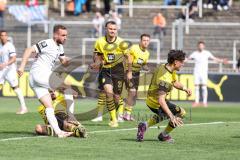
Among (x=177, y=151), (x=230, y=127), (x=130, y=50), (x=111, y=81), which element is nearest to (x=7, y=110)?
(x=130, y=50)

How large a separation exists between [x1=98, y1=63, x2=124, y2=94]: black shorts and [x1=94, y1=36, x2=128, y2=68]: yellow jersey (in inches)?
4.7

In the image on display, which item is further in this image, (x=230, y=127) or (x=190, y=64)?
(x=190, y=64)

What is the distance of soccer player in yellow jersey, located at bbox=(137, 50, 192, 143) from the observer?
15.9 meters

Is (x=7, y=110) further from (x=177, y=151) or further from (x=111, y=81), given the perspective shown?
(x=177, y=151)

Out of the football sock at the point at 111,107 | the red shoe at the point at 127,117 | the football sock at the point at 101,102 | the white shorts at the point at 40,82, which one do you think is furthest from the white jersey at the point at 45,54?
the red shoe at the point at 127,117

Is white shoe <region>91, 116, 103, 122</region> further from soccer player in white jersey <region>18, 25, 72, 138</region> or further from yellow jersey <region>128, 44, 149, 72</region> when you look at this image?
soccer player in white jersey <region>18, 25, 72, 138</region>

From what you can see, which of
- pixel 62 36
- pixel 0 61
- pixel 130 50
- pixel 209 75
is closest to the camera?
pixel 62 36

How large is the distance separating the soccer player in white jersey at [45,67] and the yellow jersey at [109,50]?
337cm

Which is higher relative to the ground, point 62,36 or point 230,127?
point 62,36

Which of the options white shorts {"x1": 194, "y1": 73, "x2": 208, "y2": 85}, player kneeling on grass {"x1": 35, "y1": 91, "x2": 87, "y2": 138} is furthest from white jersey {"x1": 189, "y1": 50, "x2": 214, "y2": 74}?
player kneeling on grass {"x1": 35, "y1": 91, "x2": 87, "y2": 138}

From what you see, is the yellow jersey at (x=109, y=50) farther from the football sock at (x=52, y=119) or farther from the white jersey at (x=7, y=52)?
the white jersey at (x=7, y=52)

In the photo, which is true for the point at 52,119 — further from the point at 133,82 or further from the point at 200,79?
the point at 200,79

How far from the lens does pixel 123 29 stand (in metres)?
40.4

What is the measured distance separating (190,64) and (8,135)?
18353mm
